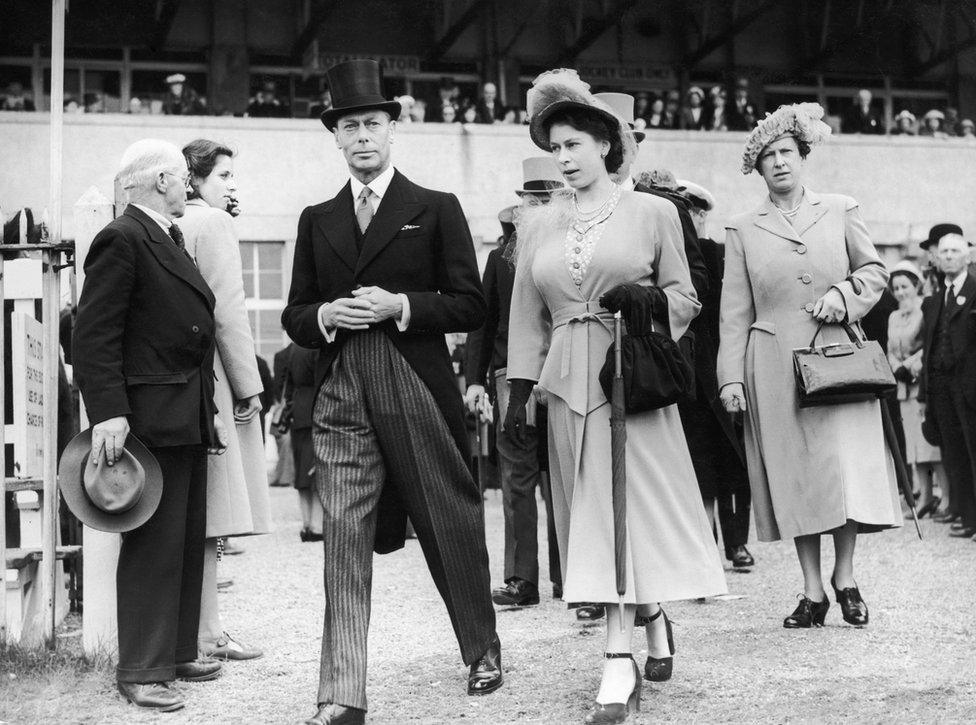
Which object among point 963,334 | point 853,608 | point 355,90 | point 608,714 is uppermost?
point 355,90

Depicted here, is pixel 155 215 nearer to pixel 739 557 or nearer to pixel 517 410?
pixel 517 410

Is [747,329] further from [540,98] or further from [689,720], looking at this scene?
[689,720]

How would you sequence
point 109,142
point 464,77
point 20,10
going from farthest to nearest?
point 464,77 < point 20,10 < point 109,142

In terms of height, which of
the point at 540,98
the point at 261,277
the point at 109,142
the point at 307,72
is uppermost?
the point at 307,72

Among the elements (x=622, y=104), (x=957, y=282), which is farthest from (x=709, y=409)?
(x=957, y=282)

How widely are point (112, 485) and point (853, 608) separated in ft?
10.7

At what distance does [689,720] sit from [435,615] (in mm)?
2531

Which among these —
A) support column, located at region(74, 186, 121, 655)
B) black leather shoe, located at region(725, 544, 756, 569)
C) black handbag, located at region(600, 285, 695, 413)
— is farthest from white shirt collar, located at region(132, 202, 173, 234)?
black leather shoe, located at region(725, 544, 756, 569)

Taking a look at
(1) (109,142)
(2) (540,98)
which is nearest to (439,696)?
(2) (540,98)

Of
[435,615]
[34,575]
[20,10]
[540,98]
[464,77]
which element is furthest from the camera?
[464,77]

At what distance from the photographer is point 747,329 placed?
6.51 m

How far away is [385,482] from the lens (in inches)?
195

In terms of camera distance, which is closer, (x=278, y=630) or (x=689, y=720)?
(x=689, y=720)

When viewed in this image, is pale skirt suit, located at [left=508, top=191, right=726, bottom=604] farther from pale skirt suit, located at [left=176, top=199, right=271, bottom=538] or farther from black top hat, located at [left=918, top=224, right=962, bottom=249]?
black top hat, located at [left=918, top=224, right=962, bottom=249]
